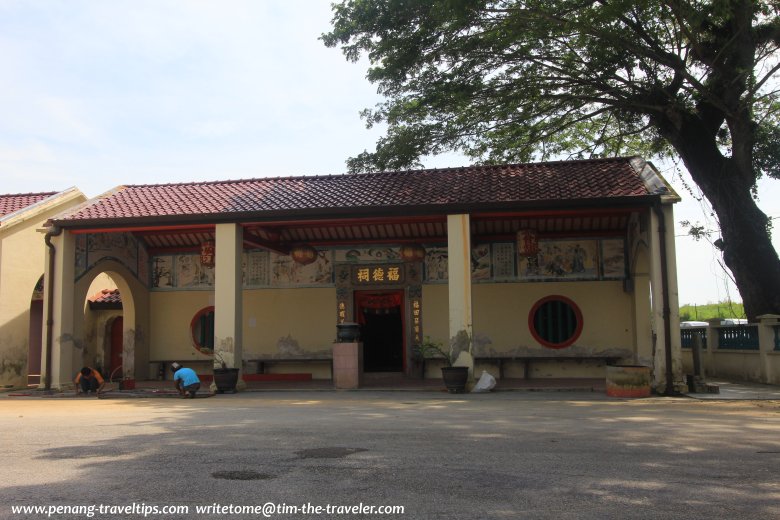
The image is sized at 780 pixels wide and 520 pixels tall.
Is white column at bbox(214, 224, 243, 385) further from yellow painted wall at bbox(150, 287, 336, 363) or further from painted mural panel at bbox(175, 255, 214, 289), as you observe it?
painted mural panel at bbox(175, 255, 214, 289)

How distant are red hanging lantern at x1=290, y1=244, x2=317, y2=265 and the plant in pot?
3.37m

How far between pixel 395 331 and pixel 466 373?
Result: 16.7ft

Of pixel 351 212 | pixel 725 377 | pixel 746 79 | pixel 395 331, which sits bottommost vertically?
pixel 725 377

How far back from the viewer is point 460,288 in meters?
13.2

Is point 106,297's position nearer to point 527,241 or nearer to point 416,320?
point 416,320

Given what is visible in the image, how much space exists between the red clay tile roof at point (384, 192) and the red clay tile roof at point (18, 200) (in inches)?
133

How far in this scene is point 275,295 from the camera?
57.4 ft

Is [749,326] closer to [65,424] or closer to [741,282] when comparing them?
[741,282]

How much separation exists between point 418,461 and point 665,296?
320 inches

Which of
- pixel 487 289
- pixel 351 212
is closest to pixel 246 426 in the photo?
pixel 351 212

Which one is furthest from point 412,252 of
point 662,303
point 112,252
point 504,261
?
point 112,252

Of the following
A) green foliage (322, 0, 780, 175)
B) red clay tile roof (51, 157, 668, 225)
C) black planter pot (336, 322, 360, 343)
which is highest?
green foliage (322, 0, 780, 175)

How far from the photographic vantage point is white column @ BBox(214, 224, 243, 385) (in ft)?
45.5

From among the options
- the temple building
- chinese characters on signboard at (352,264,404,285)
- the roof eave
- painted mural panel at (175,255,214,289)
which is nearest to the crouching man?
the temple building
